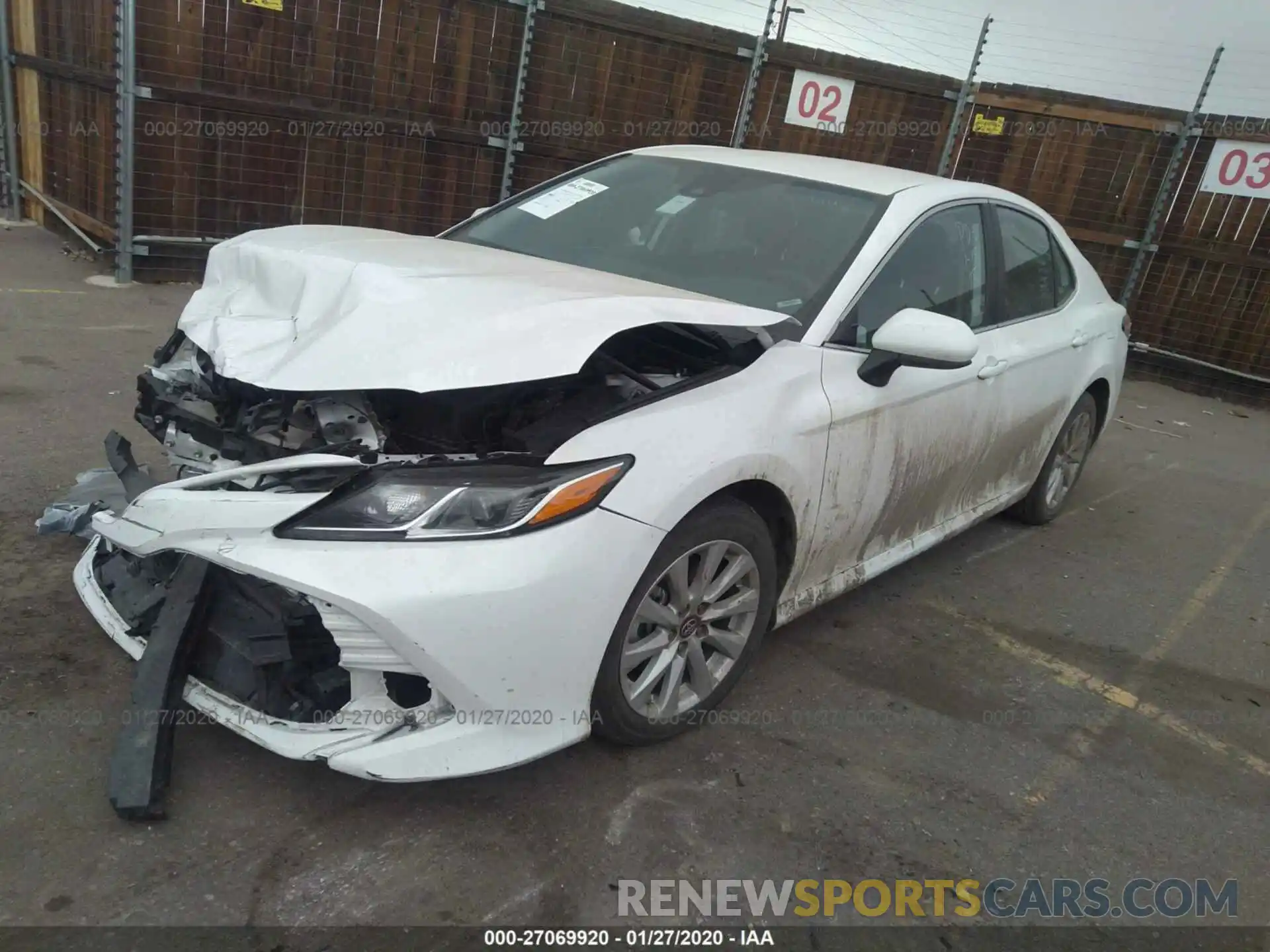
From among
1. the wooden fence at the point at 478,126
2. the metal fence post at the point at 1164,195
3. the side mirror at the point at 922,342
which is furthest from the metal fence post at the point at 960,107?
the side mirror at the point at 922,342

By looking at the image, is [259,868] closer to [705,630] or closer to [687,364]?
[705,630]

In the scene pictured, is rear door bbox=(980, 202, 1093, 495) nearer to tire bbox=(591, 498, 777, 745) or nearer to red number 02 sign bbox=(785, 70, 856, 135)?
tire bbox=(591, 498, 777, 745)

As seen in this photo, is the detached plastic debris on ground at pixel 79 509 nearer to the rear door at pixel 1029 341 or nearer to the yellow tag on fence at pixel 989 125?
the rear door at pixel 1029 341

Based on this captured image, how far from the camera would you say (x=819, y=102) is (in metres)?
10.1

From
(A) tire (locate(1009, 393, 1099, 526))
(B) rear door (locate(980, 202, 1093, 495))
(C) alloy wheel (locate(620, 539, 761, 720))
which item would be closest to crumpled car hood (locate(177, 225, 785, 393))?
Result: (C) alloy wheel (locate(620, 539, 761, 720))

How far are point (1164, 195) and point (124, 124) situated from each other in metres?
9.72

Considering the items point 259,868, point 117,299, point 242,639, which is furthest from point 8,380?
point 259,868

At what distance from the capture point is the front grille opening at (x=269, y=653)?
2.31 m

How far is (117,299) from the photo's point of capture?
711 cm

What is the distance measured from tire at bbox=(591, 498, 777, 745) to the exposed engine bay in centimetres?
41

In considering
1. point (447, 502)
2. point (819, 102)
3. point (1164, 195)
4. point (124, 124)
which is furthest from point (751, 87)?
point (447, 502)

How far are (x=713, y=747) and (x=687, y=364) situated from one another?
3.67 ft

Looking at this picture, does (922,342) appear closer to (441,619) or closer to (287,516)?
(441,619)

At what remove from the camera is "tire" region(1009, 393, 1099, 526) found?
485cm
